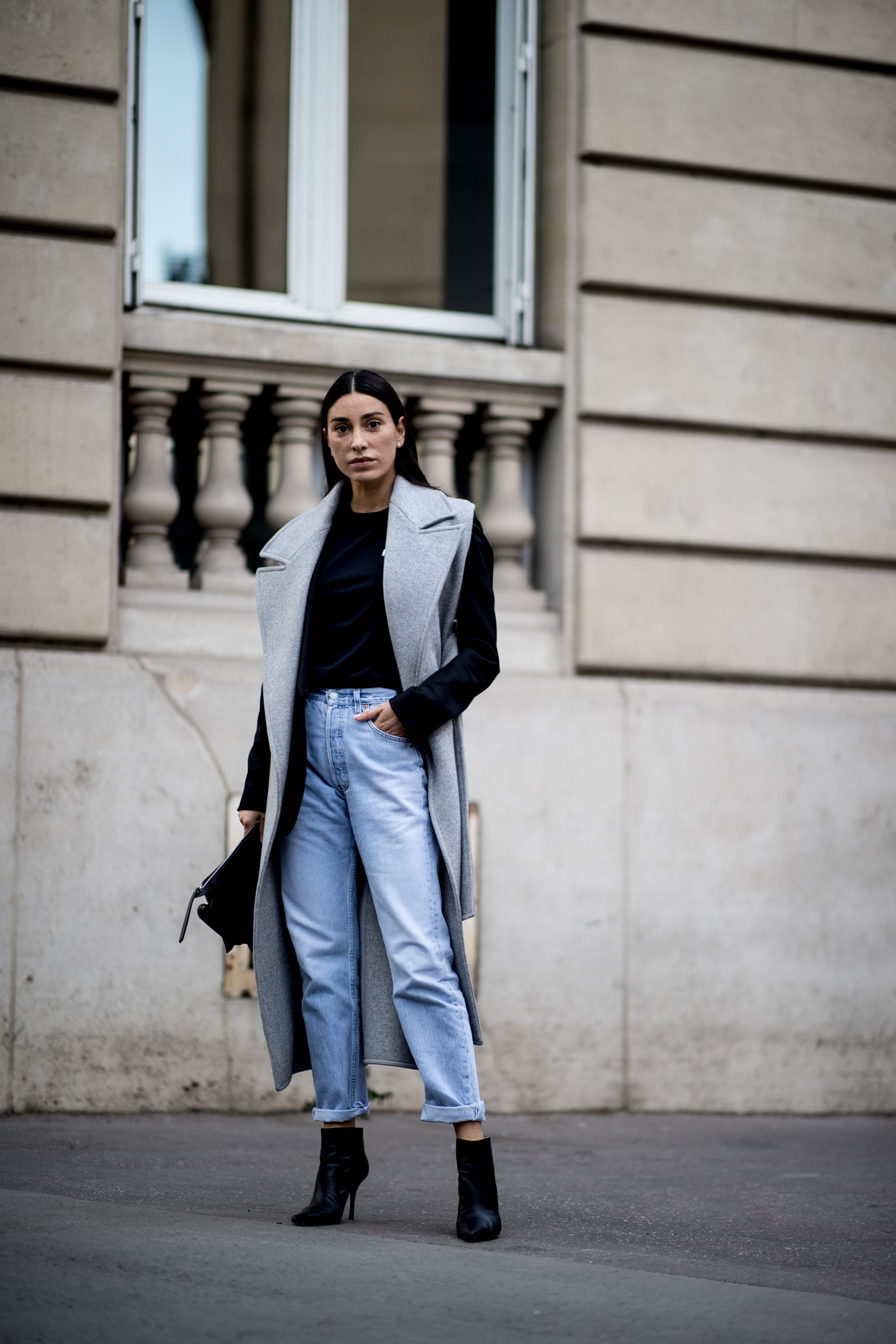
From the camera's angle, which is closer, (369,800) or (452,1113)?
(452,1113)

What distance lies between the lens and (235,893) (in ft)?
12.1

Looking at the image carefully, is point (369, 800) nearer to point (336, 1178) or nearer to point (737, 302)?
point (336, 1178)

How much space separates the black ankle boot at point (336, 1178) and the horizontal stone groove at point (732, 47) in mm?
4359

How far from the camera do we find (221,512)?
568 cm

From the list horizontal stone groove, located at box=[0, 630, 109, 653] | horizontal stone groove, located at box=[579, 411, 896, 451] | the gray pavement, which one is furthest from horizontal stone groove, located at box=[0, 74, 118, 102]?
the gray pavement

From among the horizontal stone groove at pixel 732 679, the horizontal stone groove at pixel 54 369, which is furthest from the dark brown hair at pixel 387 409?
the horizontal stone groove at pixel 732 679

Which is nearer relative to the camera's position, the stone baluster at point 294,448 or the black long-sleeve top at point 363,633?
the black long-sleeve top at point 363,633

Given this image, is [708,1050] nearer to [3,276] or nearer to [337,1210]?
[337,1210]

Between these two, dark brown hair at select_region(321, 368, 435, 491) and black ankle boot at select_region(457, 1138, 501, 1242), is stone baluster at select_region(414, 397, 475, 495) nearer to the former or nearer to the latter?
dark brown hair at select_region(321, 368, 435, 491)

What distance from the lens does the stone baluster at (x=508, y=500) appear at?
596 cm

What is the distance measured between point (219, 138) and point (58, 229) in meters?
1.09

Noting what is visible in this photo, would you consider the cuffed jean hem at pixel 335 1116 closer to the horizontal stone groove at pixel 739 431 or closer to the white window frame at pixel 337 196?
the horizontal stone groove at pixel 739 431

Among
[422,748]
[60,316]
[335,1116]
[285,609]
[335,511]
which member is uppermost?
[60,316]

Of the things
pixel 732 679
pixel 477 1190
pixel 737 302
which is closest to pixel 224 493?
pixel 732 679
